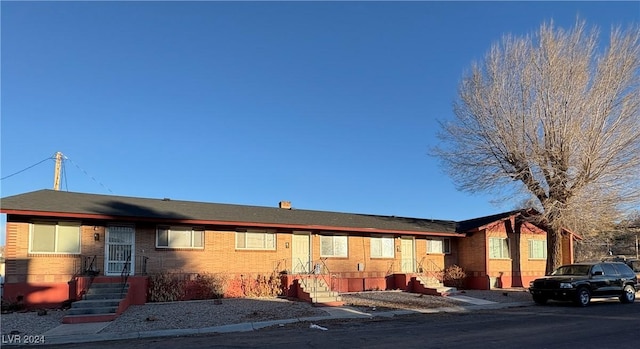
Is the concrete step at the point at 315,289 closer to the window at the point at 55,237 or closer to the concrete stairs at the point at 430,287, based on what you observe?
the concrete stairs at the point at 430,287

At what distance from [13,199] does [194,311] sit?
797 cm

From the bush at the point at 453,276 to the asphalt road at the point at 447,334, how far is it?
9704mm

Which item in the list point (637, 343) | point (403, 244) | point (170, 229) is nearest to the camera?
point (637, 343)

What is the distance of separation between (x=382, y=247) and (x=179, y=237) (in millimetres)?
10160

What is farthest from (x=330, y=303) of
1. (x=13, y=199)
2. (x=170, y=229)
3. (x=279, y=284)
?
(x=13, y=199)

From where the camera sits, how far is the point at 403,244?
86.7 feet

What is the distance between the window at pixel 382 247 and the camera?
83.3 feet

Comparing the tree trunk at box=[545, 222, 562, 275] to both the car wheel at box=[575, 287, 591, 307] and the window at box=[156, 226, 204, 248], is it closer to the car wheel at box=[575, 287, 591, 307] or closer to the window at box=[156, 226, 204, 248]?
the car wheel at box=[575, 287, 591, 307]

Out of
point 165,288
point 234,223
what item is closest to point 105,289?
point 165,288

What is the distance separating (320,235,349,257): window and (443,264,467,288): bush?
601 cm

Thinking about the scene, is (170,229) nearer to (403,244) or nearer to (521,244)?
(403,244)

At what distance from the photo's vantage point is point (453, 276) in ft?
87.9

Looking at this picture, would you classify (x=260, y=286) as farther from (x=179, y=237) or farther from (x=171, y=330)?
(x=171, y=330)

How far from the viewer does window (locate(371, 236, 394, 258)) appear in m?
25.4
